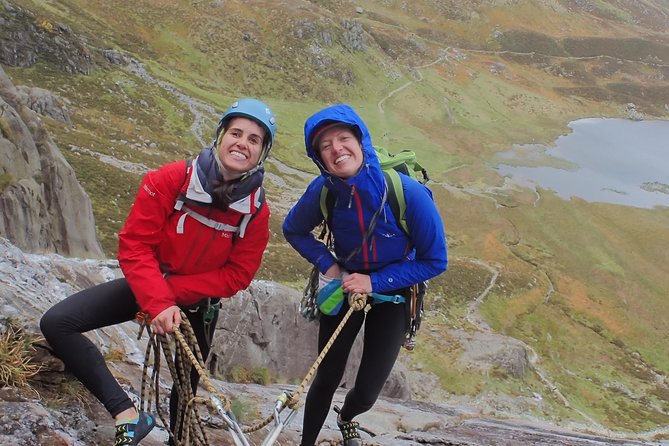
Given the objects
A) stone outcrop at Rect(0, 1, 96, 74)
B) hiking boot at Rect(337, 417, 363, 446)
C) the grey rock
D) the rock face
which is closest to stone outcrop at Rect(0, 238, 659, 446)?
hiking boot at Rect(337, 417, 363, 446)

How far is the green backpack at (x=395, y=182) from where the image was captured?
179 inches

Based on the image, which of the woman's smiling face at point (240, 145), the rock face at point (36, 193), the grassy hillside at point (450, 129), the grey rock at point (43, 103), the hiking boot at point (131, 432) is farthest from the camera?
the grey rock at point (43, 103)

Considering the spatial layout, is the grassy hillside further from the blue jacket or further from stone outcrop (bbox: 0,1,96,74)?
the blue jacket

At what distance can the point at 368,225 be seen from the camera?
464 cm

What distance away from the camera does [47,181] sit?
574 inches

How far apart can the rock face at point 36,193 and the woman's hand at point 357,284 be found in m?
9.43

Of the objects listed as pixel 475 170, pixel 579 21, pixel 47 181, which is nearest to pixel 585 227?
pixel 475 170

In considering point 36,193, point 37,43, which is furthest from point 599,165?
point 36,193

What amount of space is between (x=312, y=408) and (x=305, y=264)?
2347 cm

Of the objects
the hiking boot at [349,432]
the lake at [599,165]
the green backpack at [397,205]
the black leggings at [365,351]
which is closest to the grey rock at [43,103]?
the green backpack at [397,205]

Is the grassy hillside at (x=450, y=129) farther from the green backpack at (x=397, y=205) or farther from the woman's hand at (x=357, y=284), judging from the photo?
the woman's hand at (x=357, y=284)

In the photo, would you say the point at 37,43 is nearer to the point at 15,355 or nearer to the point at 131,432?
the point at 15,355

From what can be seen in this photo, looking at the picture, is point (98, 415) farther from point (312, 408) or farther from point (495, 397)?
point (495, 397)

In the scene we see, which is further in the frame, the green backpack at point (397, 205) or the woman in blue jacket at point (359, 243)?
the green backpack at point (397, 205)
